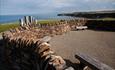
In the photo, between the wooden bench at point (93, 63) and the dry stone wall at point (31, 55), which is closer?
the wooden bench at point (93, 63)

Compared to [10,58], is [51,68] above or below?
above

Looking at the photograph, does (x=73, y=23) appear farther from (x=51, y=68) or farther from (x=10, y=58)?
(x=51, y=68)

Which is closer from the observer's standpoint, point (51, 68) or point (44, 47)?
point (51, 68)

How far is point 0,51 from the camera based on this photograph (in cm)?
1399

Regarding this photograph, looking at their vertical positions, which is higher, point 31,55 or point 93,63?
point 93,63

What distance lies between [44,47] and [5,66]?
464 centimetres

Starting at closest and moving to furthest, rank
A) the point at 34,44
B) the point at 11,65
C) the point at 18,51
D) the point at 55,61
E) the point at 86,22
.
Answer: the point at 55,61, the point at 34,44, the point at 18,51, the point at 11,65, the point at 86,22

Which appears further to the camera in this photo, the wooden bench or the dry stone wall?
the dry stone wall

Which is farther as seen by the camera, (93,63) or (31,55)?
(31,55)

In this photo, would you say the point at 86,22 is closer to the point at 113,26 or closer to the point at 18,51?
the point at 113,26

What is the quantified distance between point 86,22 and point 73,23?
168 centimetres

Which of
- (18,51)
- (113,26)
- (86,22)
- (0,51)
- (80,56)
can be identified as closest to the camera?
(80,56)

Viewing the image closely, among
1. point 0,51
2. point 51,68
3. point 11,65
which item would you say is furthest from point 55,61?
point 0,51

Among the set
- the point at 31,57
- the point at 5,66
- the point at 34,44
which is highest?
the point at 34,44
